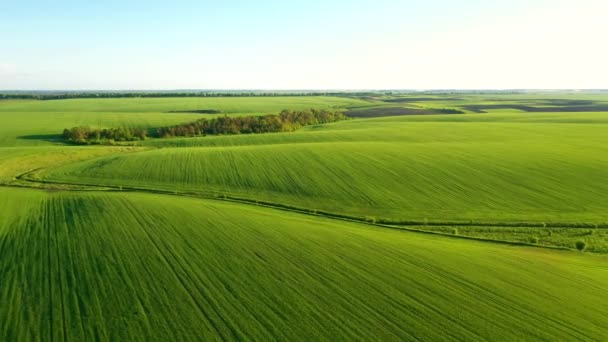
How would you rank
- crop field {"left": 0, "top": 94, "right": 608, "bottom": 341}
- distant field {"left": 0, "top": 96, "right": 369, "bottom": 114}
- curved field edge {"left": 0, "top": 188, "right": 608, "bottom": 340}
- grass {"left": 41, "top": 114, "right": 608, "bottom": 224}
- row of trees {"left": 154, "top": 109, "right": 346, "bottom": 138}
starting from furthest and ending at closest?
distant field {"left": 0, "top": 96, "right": 369, "bottom": 114} < row of trees {"left": 154, "top": 109, "right": 346, "bottom": 138} < grass {"left": 41, "top": 114, "right": 608, "bottom": 224} < crop field {"left": 0, "top": 94, "right": 608, "bottom": 341} < curved field edge {"left": 0, "top": 188, "right": 608, "bottom": 340}

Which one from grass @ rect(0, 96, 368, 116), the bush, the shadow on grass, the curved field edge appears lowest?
the bush

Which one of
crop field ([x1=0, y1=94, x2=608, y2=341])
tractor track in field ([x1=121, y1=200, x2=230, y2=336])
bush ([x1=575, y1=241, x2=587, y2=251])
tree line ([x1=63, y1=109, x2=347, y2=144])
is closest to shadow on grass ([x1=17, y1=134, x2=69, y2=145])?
tree line ([x1=63, y1=109, x2=347, y2=144])

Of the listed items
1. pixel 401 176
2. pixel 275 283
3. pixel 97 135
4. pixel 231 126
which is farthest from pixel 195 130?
pixel 275 283

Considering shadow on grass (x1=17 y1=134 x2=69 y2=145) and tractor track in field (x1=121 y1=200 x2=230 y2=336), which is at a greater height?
shadow on grass (x1=17 y1=134 x2=69 y2=145)

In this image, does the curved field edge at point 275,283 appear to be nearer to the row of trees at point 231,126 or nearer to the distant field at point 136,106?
the row of trees at point 231,126

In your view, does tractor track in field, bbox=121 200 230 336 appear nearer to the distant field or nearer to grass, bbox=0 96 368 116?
grass, bbox=0 96 368 116

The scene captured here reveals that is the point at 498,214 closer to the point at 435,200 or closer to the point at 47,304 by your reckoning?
the point at 435,200
